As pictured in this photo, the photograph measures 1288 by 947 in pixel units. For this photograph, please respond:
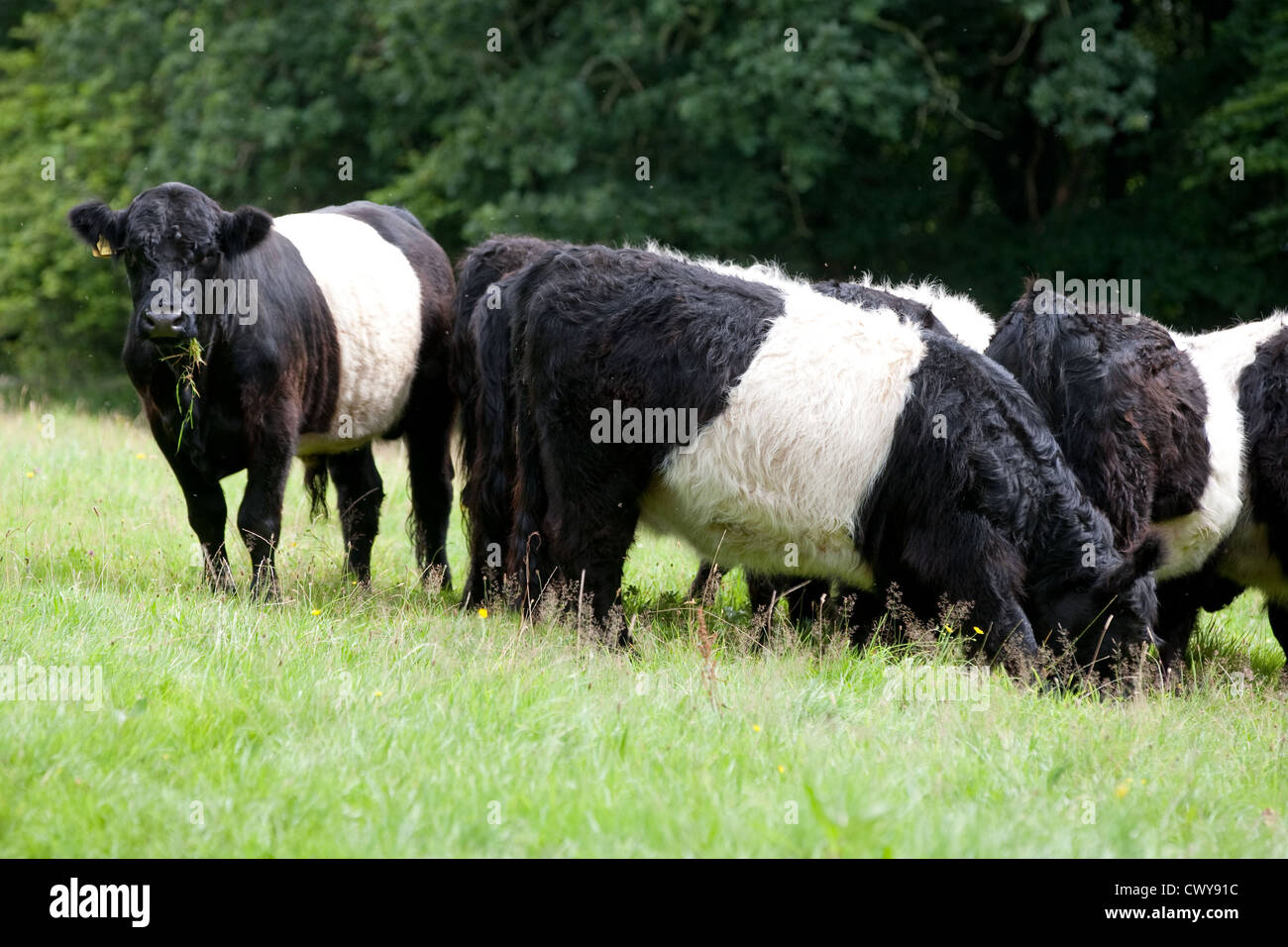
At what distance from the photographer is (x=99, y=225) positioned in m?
6.37

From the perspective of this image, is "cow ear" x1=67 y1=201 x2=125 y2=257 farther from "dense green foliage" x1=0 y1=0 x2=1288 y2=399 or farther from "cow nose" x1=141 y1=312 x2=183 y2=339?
"dense green foliage" x1=0 y1=0 x2=1288 y2=399

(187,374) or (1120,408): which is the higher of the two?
(187,374)

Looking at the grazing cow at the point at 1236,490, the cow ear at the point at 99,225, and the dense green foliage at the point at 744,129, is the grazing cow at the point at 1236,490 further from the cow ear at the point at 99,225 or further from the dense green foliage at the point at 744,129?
the dense green foliage at the point at 744,129

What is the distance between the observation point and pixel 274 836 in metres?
3.57

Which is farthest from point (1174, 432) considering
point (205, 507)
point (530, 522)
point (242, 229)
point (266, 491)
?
point (205, 507)

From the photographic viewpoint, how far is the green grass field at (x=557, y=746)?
3.62m

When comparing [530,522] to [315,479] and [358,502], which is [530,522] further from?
[315,479]

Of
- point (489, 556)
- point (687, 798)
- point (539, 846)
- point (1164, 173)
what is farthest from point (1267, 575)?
point (1164, 173)

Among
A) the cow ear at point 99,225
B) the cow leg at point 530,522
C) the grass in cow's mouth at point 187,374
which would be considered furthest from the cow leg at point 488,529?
the cow ear at point 99,225

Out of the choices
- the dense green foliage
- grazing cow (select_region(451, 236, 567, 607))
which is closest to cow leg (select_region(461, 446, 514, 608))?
grazing cow (select_region(451, 236, 567, 607))

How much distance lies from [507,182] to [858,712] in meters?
13.9

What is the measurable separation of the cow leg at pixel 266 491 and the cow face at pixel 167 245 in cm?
68

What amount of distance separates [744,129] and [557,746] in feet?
41.3

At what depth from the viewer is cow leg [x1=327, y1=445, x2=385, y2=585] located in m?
7.93
